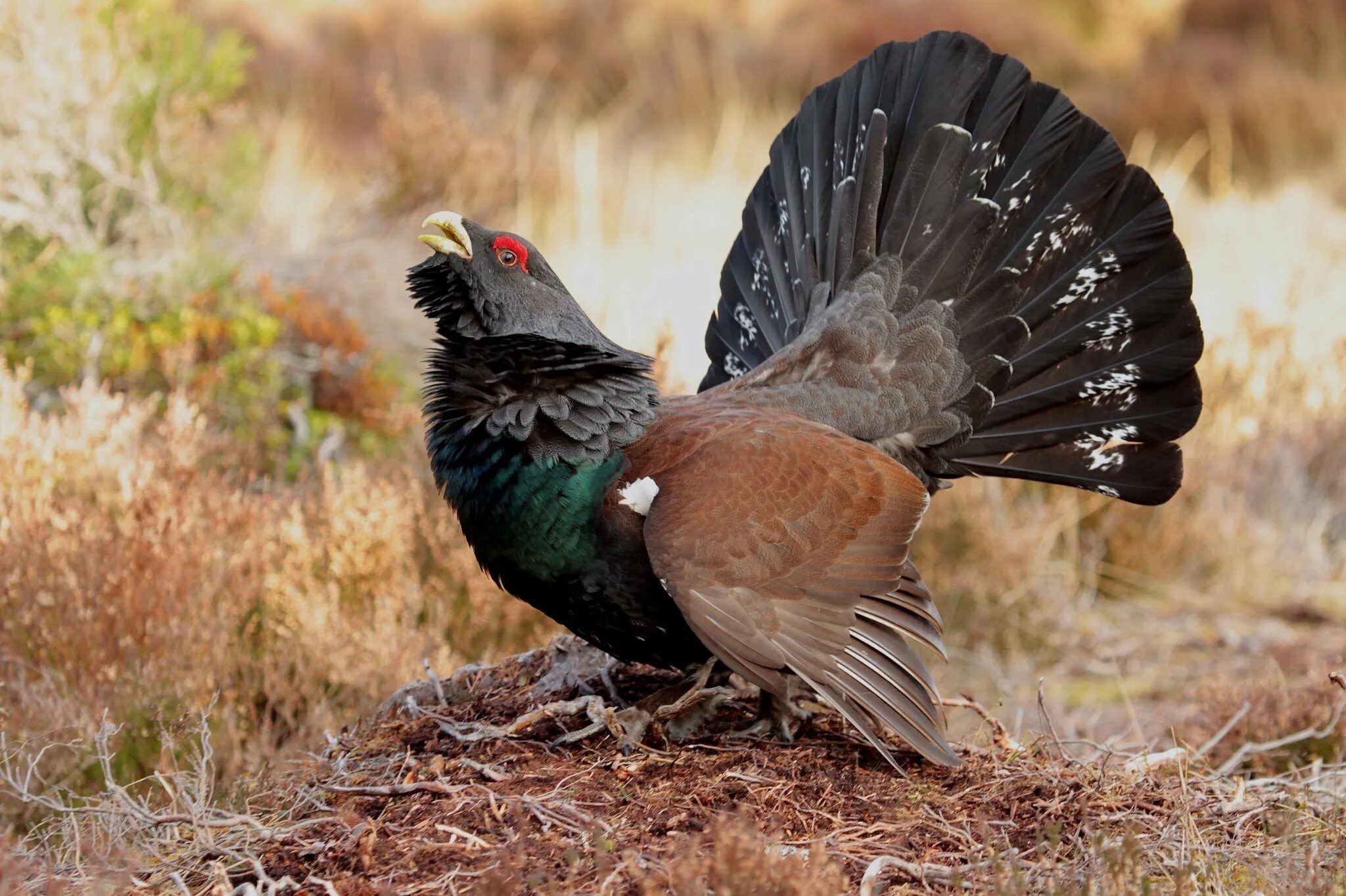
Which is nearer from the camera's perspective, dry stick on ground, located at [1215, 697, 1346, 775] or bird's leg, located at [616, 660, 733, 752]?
bird's leg, located at [616, 660, 733, 752]

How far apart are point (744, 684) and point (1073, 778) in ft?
3.92

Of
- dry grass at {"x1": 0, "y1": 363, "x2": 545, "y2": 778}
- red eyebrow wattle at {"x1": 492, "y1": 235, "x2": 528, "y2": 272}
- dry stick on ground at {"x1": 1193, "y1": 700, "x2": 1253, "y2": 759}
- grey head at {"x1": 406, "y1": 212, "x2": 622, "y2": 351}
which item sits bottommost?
dry grass at {"x1": 0, "y1": 363, "x2": 545, "y2": 778}

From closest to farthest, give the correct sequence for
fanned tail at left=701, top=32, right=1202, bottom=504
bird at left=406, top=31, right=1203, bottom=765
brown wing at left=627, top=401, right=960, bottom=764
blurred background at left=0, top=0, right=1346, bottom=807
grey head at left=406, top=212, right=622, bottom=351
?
brown wing at left=627, top=401, right=960, bottom=764 < bird at left=406, top=31, right=1203, bottom=765 < grey head at left=406, top=212, right=622, bottom=351 < fanned tail at left=701, top=32, right=1202, bottom=504 < blurred background at left=0, top=0, right=1346, bottom=807

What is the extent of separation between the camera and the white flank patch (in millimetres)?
3324

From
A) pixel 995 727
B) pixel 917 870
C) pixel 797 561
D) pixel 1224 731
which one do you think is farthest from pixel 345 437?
pixel 917 870

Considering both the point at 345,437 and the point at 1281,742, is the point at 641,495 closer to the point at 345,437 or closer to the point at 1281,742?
the point at 1281,742

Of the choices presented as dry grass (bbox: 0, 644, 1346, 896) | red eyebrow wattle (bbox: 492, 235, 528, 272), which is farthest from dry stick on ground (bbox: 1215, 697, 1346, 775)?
red eyebrow wattle (bbox: 492, 235, 528, 272)

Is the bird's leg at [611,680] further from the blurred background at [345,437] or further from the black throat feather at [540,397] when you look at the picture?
the blurred background at [345,437]

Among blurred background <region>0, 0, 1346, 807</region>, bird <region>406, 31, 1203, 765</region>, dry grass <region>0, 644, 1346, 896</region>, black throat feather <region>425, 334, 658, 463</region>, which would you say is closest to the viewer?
dry grass <region>0, 644, 1346, 896</region>

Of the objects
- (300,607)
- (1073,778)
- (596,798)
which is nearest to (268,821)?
(596,798)

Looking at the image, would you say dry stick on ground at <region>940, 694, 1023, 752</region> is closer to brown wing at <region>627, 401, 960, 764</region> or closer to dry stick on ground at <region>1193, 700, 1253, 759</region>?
brown wing at <region>627, 401, 960, 764</region>

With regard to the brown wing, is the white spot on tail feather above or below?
above

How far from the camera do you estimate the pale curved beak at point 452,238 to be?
11.5 ft

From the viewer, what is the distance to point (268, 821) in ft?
10.5
